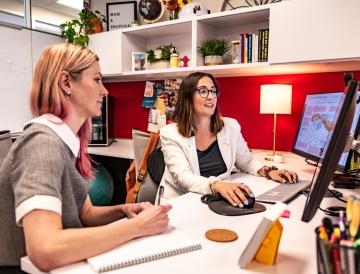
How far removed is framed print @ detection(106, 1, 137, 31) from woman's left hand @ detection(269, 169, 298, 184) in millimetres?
2372

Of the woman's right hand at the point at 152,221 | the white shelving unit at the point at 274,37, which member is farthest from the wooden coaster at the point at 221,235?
the white shelving unit at the point at 274,37

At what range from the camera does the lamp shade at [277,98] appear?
2521mm

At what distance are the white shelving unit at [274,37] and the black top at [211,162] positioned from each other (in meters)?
0.82

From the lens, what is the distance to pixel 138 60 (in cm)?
322

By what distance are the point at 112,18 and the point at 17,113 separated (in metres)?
1.41

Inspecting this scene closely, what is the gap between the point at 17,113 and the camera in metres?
3.43

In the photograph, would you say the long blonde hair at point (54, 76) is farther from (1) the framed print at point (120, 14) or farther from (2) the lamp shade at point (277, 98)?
(1) the framed print at point (120, 14)

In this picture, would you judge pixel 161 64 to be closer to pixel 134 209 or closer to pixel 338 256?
pixel 134 209

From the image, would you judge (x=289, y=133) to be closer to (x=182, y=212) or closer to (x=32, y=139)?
(x=182, y=212)

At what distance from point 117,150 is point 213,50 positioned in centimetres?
121

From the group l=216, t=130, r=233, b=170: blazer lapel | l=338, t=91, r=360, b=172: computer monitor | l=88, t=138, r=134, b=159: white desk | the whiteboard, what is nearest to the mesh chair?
l=216, t=130, r=233, b=170: blazer lapel

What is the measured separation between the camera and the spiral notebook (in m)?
0.80

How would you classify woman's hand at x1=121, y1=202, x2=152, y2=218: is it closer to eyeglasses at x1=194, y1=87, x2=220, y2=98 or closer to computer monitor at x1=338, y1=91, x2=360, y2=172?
computer monitor at x1=338, y1=91, x2=360, y2=172

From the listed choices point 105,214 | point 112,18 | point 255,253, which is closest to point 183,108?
point 105,214
